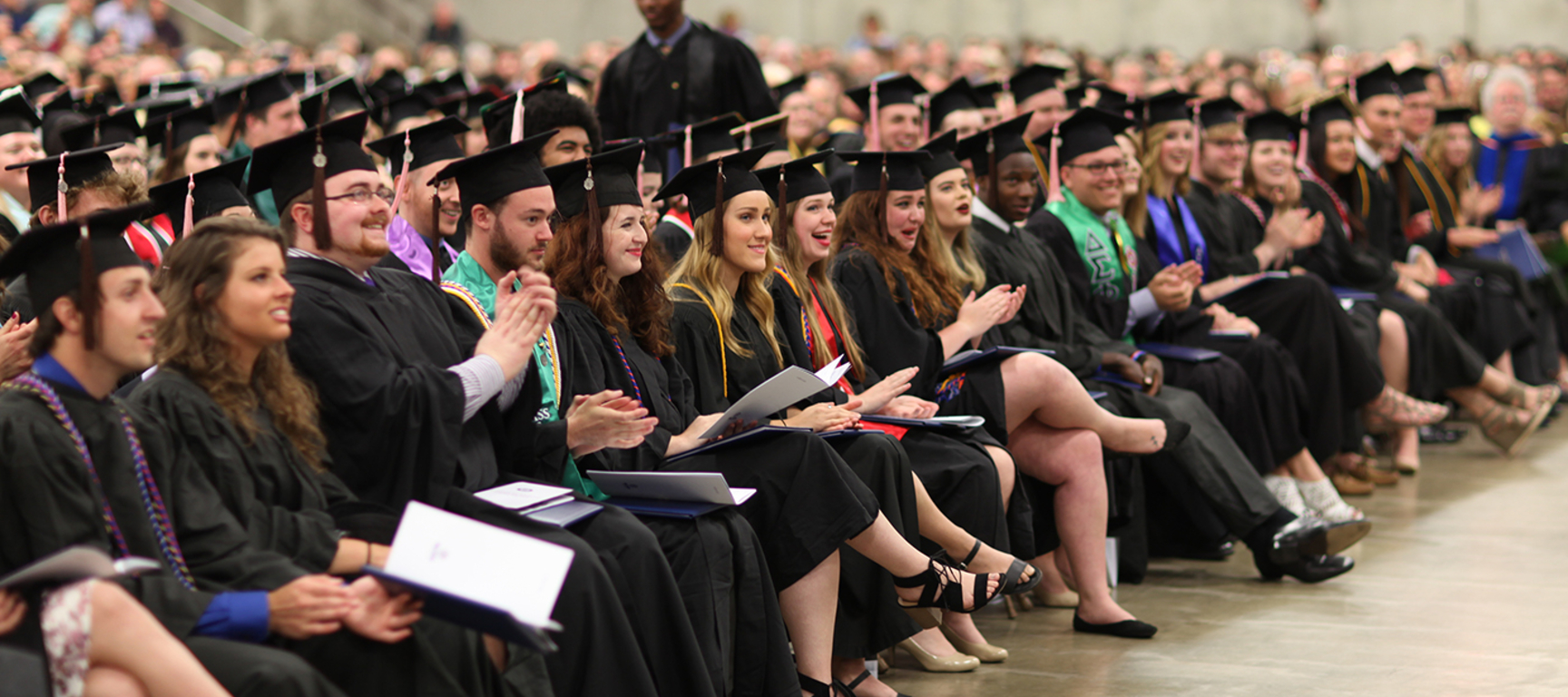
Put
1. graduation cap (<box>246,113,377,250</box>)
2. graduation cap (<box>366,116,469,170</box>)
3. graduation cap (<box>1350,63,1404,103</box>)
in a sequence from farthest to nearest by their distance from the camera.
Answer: graduation cap (<box>1350,63,1404,103</box>) < graduation cap (<box>366,116,469,170</box>) < graduation cap (<box>246,113,377,250</box>)

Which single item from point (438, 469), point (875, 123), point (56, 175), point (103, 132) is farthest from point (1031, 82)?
point (438, 469)

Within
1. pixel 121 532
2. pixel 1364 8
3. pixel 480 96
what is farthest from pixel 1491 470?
pixel 1364 8

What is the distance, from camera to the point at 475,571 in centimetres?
270

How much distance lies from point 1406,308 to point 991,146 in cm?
320

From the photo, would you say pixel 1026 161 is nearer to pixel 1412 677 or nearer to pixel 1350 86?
pixel 1412 677

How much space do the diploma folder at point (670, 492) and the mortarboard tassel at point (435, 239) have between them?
85 centimetres

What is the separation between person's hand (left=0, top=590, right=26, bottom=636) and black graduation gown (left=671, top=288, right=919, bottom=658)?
82.2 inches

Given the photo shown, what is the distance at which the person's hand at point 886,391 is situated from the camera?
4582 mm

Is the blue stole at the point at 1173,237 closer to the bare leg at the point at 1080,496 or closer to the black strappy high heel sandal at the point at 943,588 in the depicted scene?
the bare leg at the point at 1080,496

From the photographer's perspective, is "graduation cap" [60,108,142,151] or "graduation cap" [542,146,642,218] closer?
"graduation cap" [542,146,642,218]

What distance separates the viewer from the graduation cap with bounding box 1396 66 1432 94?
30.7 feet

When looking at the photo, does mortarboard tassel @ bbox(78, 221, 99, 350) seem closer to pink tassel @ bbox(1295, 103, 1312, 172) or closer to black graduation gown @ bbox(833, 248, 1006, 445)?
black graduation gown @ bbox(833, 248, 1006, 445)

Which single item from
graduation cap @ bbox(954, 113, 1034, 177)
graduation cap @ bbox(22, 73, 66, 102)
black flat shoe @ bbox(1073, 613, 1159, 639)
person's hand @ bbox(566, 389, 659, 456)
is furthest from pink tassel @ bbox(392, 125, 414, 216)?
graduation cap @ bbox(22, 73, 66, 102)

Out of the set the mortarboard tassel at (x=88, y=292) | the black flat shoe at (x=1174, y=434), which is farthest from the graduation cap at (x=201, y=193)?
the black flat shoe at (x=1174, y=434)
